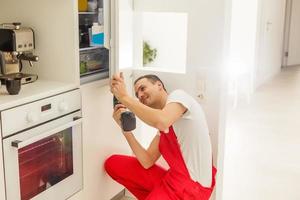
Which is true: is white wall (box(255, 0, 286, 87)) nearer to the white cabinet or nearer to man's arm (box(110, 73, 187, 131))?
the white cabinet

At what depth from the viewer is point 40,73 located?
7.75 feet

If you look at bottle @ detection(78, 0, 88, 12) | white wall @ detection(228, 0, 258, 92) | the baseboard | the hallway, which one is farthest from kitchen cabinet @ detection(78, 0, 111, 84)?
white wall @ detection(228, 0, 258, 92)

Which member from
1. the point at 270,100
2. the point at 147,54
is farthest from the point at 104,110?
the point at 270,100

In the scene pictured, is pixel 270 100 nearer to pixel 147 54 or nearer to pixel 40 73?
pixel 147 54

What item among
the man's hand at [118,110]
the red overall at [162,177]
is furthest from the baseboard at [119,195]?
the man's hand at [118,110]

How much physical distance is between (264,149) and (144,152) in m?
2.00

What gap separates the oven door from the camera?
1.88 meters

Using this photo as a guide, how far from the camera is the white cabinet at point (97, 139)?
2.39 metres

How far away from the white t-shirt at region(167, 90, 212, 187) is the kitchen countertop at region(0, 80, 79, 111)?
0.55 metres

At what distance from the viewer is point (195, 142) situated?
2.21 metres

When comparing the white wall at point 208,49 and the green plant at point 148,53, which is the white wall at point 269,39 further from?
the white wall at point 208,49

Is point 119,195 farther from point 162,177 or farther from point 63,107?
point 63,107

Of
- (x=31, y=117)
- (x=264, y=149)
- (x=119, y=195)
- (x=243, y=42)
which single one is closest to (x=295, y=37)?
(x=243, y=42)

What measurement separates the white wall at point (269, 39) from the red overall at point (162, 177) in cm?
439
